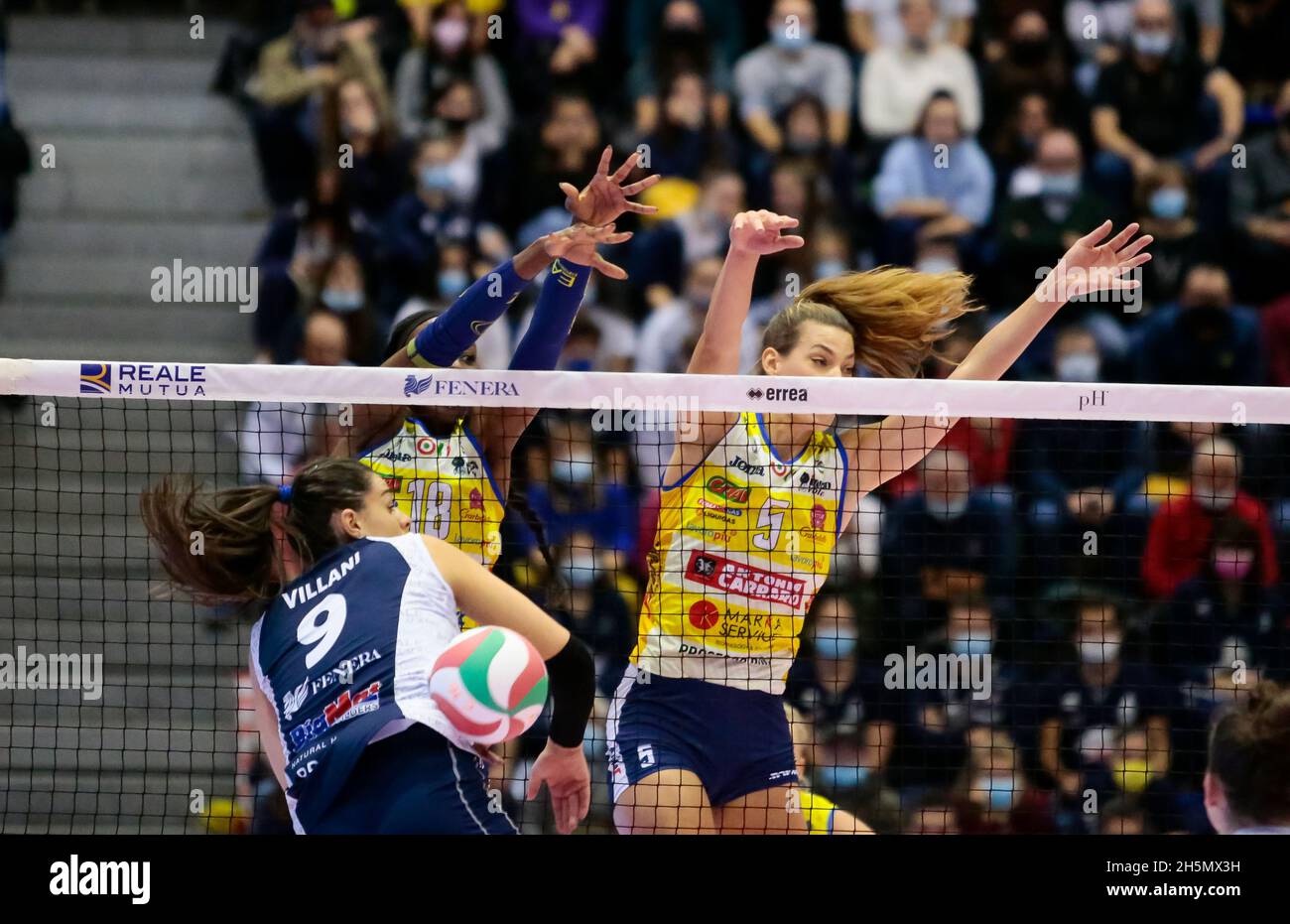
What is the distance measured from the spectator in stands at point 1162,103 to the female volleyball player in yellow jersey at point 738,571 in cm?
602

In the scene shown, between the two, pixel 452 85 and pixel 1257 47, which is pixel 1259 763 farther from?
pixel 1257 47

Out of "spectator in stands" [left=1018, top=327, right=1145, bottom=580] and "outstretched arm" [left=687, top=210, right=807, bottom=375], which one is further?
"spectator in stands" [left=1018, top=327, right=1145, bottom=580]

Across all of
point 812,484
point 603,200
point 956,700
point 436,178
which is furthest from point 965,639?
point 436,178

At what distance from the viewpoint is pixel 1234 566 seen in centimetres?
964

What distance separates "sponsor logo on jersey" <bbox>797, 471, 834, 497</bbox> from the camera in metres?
6.48

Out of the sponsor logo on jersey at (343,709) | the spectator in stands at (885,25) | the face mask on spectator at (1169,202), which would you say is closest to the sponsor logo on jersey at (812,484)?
the sponsor logo on jersey at (343,709)

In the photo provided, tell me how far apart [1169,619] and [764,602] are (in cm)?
407

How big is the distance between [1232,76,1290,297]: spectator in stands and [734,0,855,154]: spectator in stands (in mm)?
2717

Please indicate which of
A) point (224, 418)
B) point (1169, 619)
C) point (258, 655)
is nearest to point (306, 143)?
point (224, 418)

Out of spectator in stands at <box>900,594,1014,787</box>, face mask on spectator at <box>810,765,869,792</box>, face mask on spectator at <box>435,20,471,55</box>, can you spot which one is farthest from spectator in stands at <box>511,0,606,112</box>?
face mask on spectator at <box>810,765,869,792</box>

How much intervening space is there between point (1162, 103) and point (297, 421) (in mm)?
6392

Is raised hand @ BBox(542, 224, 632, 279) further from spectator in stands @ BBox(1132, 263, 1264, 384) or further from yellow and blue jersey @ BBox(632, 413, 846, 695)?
spectator in stands @ BBox(1132, 263, 1264, 384)

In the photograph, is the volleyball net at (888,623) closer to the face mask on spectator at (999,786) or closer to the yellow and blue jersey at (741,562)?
the face mask on spectator at (999,786)
